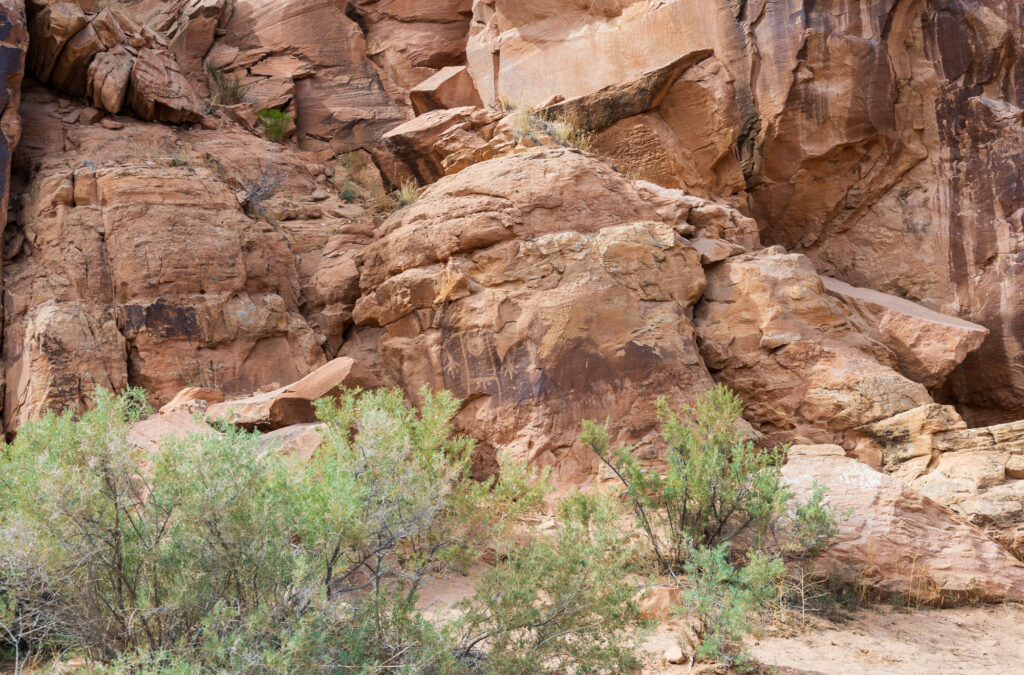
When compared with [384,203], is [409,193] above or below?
above

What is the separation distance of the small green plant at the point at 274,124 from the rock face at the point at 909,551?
10.9 m

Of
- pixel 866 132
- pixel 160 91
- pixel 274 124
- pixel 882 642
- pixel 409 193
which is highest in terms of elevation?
pixel 160 91

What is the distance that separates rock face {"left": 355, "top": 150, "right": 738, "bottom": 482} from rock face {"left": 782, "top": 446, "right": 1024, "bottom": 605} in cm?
180

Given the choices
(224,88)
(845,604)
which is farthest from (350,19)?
(845,604)

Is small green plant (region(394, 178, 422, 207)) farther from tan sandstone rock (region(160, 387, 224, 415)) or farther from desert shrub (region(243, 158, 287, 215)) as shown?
tan sandstone rock (region(160, 387, 224, 415))

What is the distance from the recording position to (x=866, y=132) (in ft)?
36.1

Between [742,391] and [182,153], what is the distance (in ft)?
26.6

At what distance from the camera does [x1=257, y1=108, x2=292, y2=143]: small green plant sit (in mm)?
13508

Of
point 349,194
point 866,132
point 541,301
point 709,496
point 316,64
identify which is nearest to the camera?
point 709,496

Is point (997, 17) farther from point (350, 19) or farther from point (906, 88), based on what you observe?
point (350, 19)

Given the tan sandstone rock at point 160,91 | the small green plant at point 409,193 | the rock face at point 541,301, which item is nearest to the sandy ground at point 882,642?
the rock face at point 541,301

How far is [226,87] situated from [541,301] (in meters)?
9.37

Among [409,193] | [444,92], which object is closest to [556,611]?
[409,193]

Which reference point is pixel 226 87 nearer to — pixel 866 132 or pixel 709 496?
pixel 866 132
